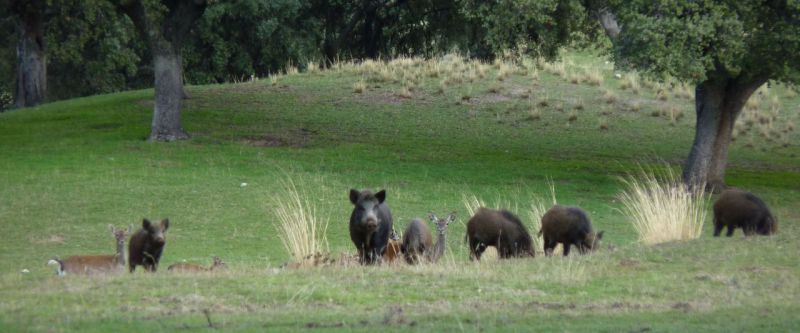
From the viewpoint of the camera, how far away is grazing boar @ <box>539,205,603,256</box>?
16312 millimetres

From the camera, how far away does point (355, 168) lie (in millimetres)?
28828

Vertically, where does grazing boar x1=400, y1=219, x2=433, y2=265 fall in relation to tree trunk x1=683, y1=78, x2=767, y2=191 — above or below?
below

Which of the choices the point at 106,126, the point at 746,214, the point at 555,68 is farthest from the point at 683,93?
the point at 746,214

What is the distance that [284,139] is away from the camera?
32.9 metres

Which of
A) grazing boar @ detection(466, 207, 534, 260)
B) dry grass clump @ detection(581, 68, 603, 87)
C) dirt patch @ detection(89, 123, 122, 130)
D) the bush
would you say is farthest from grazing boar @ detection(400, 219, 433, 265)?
the bush

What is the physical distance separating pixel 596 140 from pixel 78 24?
18.1 metres

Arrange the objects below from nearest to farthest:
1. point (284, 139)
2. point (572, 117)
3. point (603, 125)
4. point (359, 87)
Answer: point (284, 139) < point (603, 125) < point (572, 117) < point (359, 87)

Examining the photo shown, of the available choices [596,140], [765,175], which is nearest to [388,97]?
[596,140]

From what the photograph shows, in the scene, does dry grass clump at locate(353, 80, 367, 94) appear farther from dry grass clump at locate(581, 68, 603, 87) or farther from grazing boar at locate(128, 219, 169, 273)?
grazing boar at locate(128, 219, 169, 273)

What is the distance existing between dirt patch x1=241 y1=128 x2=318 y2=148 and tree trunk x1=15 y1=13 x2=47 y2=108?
494 inches

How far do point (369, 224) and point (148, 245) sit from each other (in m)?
3.41

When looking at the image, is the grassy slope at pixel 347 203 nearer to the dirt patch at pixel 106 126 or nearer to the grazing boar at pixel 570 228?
the dirt patch at pixel 106 126

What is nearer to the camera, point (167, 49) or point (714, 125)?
point (714, 125)

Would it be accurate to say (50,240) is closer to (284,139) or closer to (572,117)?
(284,139)
